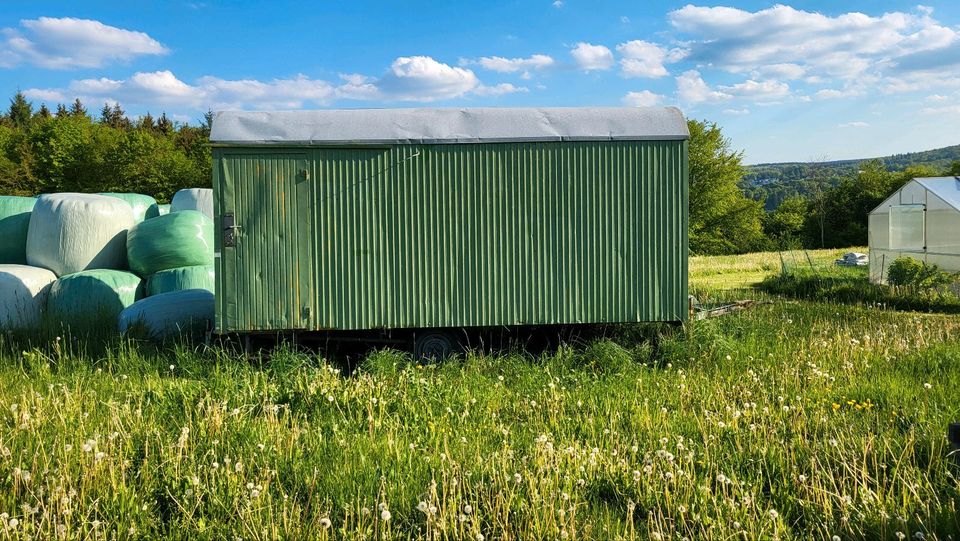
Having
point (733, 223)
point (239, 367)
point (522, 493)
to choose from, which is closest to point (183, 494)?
point (522, 493)

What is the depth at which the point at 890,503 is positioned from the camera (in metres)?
4.08

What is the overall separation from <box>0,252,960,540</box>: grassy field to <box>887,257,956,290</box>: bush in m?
7.89

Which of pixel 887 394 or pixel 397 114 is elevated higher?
pixel 397 114

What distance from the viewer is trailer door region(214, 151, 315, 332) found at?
7918mm

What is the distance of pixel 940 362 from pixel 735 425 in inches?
143

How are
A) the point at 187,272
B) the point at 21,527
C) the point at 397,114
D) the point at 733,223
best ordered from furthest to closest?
the point at 733,223
the point at 187,272
the point at 397,114
the point at 21,527

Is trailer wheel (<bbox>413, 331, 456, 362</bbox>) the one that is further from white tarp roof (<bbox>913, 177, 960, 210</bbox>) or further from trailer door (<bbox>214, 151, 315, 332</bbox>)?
white tarp roof (<bbox>913, 177, 960, 210</bbox>)

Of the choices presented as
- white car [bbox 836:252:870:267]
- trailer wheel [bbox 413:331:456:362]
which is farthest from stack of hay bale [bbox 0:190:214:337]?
white car [bbox 836:252:870:267]

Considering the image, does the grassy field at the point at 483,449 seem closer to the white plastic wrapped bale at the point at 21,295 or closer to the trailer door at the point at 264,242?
the trailer door at the point at 264,242

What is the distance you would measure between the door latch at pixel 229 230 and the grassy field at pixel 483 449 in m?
1.34

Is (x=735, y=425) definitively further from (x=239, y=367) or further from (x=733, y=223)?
(x=733, y=223)

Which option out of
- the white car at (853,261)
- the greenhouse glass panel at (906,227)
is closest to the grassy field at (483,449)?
the greenhouse glass panel at (906,227)

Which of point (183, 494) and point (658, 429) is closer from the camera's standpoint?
point (183, 494)

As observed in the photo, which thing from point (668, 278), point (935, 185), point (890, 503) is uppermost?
point (935, 185)
